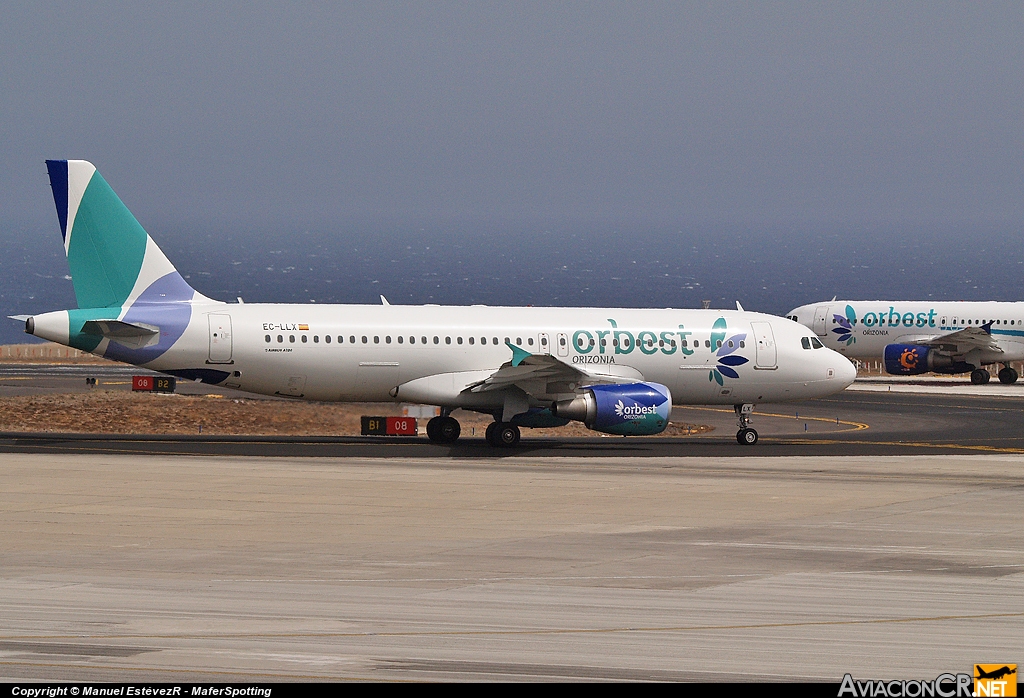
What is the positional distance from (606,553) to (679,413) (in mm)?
32861

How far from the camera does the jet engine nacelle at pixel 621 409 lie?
37969mm

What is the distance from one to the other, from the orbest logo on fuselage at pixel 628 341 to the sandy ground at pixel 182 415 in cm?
575

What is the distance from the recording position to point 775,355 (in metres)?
42.8

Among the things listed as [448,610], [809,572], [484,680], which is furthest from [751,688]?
[809,572]

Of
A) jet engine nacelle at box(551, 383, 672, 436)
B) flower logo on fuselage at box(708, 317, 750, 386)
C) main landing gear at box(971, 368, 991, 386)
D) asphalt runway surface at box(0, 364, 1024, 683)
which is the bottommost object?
asphalt runway surface at box(0, 364, 1024, 683)

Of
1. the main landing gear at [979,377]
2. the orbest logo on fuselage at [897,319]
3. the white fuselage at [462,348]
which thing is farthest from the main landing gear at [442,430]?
the main landing gear at [979,377]

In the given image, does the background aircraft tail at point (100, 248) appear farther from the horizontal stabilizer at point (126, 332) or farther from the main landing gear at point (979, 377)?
the main landing gear at point (979, 377)

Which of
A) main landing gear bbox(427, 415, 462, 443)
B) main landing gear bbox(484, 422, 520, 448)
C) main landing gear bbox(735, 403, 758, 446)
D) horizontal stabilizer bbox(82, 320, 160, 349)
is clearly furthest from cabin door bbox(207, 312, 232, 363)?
main landing gear bbox(735, 403, 758, 446)

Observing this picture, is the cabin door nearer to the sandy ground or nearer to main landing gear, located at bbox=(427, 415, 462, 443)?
the sandy ground

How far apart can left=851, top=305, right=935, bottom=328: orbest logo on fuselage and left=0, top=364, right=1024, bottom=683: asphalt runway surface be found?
38.1 m

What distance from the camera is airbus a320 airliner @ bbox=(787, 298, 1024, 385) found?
246 ft

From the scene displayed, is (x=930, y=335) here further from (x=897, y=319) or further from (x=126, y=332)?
(x=126, y=332)

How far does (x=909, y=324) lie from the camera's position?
3002 inches

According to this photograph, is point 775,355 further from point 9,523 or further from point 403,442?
point 9,523
